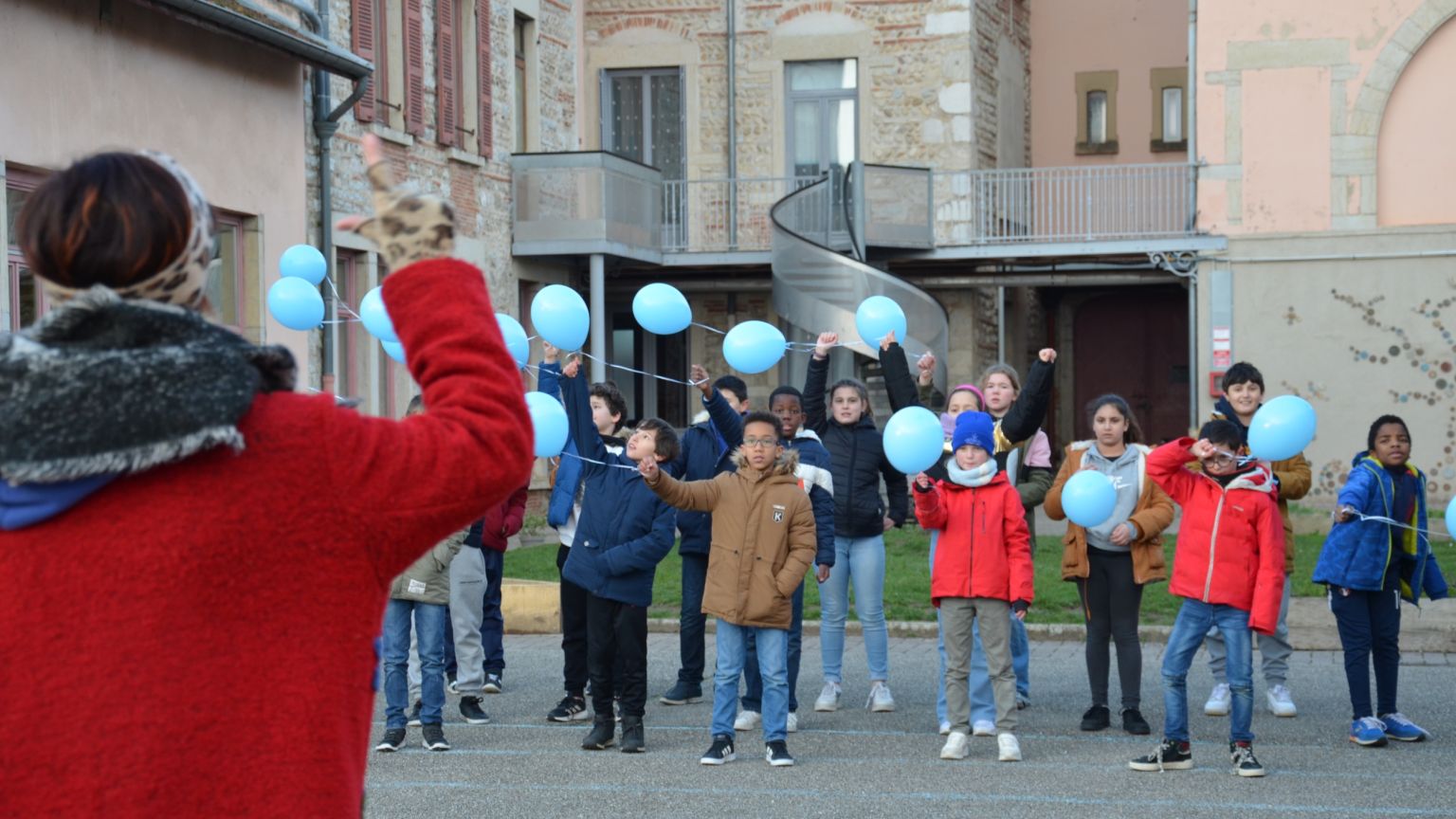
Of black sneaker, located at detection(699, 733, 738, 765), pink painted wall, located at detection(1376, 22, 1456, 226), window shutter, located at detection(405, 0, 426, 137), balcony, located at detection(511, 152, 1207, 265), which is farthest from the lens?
balcony, located at detection(511, 152, 1207, 265)

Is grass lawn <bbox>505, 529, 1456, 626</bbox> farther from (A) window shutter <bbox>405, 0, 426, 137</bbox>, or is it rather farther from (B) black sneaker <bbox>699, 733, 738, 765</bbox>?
(A) window shutter <bbox>405, 0, 426, 137</bbox>

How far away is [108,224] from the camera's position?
224 centimetres

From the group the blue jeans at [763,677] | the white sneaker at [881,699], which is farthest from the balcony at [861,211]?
the blue jeans at [763,677]

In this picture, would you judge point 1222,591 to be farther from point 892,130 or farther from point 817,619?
point 892,130

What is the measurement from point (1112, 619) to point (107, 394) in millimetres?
7951

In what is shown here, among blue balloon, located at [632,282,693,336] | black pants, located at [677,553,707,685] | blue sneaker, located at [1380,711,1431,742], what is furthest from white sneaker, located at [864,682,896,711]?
blue sneaker, located at [1380,711,1431,742]

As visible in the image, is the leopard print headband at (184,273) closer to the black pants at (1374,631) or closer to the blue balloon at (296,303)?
the blue balloon at (296,303)

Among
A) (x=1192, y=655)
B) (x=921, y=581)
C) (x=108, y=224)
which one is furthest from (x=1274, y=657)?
(x=108, y=224)

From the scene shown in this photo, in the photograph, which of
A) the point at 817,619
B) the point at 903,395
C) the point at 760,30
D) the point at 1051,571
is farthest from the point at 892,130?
the point at 903,395

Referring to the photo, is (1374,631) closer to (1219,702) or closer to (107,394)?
(1219,702)

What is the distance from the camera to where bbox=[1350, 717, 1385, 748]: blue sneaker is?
8.80 meters

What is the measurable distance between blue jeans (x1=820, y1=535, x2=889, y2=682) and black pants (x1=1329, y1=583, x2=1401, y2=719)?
2499 millimetres

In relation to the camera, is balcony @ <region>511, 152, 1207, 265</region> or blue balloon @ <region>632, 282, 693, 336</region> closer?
blue balloon @ <region>632, 282, 693, 336</region>

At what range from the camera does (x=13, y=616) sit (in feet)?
7.19
